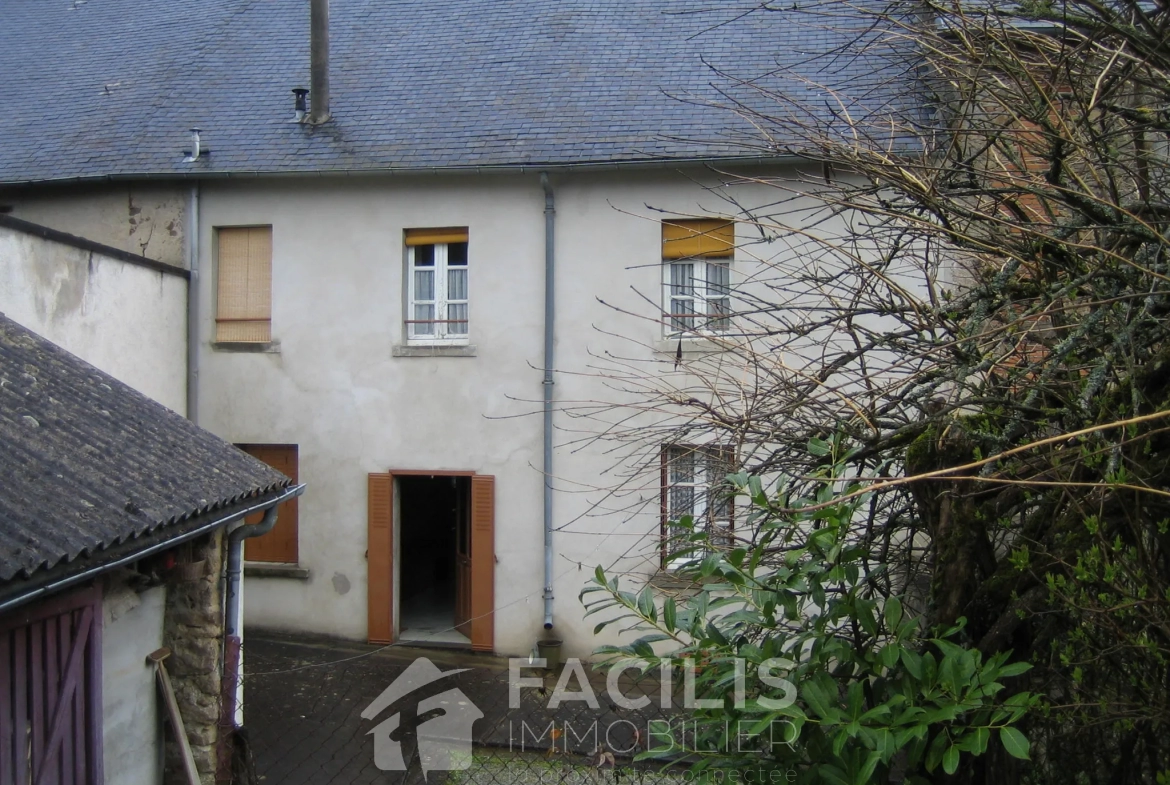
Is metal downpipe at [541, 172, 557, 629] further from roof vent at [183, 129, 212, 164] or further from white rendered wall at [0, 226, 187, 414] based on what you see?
white rendered wall at [0, 226, 187, 414]

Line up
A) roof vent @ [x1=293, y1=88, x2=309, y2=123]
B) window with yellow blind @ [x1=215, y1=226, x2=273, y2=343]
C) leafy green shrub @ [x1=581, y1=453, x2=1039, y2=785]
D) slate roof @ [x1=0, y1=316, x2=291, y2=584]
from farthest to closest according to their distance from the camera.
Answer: roof vent @ [x1=293, y1=88, x2=309, y2=123]
window with yellow blind @ [x1=215, y1=226, x2=273, y2=343]
slate roof @ [x1=0, y1=316, x2=291, y2=584]
leafy green shrub @ [x1=581, y1=453, x2=1039, y2=785]

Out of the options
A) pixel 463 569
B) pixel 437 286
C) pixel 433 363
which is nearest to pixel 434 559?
pixel 463 569

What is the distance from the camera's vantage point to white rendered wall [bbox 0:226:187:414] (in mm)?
8234

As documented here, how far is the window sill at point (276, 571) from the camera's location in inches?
432

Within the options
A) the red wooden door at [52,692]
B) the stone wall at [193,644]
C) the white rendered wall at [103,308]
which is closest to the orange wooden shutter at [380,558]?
the white rendered wall at [103,308]

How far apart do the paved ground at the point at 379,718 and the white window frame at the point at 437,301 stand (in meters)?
3.58

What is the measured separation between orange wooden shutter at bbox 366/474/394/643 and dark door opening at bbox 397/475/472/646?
1.40 feet

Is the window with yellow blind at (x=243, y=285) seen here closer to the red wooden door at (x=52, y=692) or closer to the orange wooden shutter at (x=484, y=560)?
the orange wooden shutter at (x=484, y=560)

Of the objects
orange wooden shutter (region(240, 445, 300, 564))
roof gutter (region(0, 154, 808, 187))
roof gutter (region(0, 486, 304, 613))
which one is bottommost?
orange wooden shutter (region(240, 445, 300, 564))

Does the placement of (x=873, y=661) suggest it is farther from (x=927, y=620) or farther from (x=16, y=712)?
(x=16, y=712)

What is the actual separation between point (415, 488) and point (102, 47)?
814cm

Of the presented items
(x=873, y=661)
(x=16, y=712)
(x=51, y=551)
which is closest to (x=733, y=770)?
(x=873, y=661)

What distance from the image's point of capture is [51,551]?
383cm

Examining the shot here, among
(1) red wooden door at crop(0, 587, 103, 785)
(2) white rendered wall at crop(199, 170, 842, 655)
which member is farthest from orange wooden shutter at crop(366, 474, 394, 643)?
(1) red wooden door at crop(0, 587, 103, 785)
